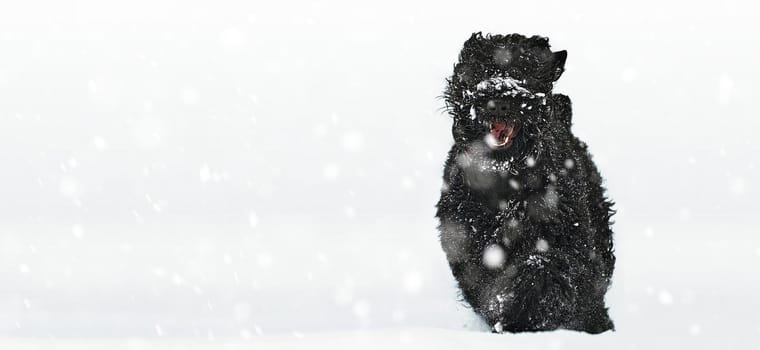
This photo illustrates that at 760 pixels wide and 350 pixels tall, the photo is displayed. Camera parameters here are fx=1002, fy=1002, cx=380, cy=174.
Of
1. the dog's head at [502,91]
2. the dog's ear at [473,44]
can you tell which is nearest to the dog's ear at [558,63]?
the dog's head at [502,91]

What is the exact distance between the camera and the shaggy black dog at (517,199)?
5.64 m

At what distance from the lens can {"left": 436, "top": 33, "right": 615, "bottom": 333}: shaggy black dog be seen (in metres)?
5.64

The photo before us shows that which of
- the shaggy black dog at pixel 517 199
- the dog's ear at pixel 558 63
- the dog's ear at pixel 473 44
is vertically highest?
the dog's ear at pixel 473 44

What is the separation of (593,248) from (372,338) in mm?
1800

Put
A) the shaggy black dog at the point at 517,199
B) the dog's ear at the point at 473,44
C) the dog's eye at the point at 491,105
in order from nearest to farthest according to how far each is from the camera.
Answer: the dog's eye at the point at 491,105 < the shaggy black dog at the point at 517,199 < the dog's ear at the point at 473,44

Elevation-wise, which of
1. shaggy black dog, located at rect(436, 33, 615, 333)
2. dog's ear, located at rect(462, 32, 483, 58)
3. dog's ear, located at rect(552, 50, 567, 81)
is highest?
dog's ear, located at rect(462, 32, 483, 58)

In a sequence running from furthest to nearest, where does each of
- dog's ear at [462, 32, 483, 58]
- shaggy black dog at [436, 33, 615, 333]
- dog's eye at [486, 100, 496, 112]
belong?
dog's ear at [462, 32, 483, 58] → shaggy black dog at [436, 33, 615, 333] → dog's eye at [486, 100, 496, 112]

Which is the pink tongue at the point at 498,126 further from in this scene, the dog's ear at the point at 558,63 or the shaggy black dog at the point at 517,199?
the dog's ear at the point at 558,63


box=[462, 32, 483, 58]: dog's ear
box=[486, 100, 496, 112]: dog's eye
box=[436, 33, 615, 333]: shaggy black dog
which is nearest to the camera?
box=[486, 100, 496, 112]: dog's eye

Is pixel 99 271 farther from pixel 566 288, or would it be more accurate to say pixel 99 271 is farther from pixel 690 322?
pixel 690 322

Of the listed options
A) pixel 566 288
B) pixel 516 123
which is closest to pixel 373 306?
pixel 566 288

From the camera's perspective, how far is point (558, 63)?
6027mm

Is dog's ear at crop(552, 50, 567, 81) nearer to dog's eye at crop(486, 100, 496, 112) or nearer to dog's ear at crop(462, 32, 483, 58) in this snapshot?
dog's ear at crop(462, 32, 483, 58)

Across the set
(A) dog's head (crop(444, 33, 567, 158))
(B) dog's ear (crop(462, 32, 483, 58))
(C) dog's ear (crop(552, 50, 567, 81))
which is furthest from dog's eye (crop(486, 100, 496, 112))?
(C) dog's ear (crop(552, 50, 567, 81))
